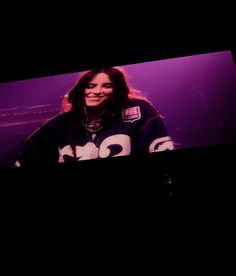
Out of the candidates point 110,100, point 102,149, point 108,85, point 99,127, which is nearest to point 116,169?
point 102,149

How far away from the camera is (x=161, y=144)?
7.94 ft

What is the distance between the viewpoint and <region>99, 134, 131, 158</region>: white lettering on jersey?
2.43 metres

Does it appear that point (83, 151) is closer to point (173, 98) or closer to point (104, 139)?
point (104, 139)

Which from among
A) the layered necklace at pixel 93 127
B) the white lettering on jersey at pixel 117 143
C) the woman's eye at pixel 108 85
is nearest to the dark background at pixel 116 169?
the white lettering on jersey at pixel 117 143

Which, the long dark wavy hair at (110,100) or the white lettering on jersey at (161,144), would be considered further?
the long dark wavy hair at (110,100)

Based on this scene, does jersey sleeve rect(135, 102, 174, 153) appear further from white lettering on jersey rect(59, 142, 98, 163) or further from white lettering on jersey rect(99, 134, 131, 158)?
white lettering on jersey rect(59, 142, 98, 163)

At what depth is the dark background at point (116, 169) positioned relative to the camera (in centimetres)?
246

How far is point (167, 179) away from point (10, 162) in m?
1.51

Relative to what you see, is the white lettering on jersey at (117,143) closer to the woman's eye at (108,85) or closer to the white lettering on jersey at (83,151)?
the white lettering on jersey at (83,151)

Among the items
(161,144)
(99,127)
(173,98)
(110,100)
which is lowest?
(161,144)

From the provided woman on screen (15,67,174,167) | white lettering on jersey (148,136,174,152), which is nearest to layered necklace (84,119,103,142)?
woman on screen (15,67,174,167)

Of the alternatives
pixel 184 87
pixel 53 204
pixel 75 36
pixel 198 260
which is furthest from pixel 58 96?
pixel 198 260

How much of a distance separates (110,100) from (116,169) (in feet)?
2.28

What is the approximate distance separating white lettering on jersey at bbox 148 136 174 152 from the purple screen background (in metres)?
0.06
